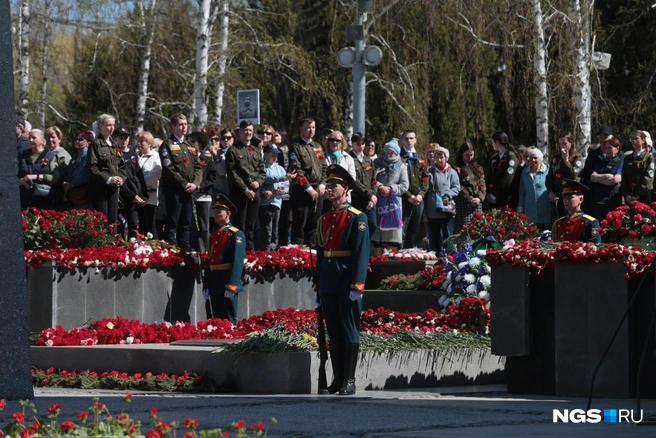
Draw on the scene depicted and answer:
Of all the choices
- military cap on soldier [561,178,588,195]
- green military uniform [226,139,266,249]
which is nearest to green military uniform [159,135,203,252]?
green military uniform [226,139,266,249]

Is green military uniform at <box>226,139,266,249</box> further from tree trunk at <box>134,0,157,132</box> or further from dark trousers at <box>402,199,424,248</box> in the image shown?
tree trunk at <box>134,0,157,132</box>

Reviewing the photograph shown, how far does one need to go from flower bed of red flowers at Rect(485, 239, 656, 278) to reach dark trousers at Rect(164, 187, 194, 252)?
7.75 meters

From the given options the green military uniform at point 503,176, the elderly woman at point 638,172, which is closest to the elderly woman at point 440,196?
the green military uniform at point 503,176

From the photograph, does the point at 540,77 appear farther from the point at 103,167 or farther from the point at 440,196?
the point at 103,167

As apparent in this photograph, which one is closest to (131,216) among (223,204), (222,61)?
(223,204)

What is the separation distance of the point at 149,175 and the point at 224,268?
439 centimetres

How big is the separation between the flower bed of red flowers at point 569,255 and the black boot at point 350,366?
1.37m

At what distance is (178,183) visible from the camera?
19.3 m

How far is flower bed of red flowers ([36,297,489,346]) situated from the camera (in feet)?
46.4

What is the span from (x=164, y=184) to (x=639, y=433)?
1145 centimetres

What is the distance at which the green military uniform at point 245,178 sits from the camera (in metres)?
19.7

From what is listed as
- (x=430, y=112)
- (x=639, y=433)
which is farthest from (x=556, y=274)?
(x=430, y=112)

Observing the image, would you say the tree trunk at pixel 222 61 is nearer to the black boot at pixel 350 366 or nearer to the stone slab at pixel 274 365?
the stone slab at pixel 274 365

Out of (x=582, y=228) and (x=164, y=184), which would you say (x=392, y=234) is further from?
(x=582, y=228)
